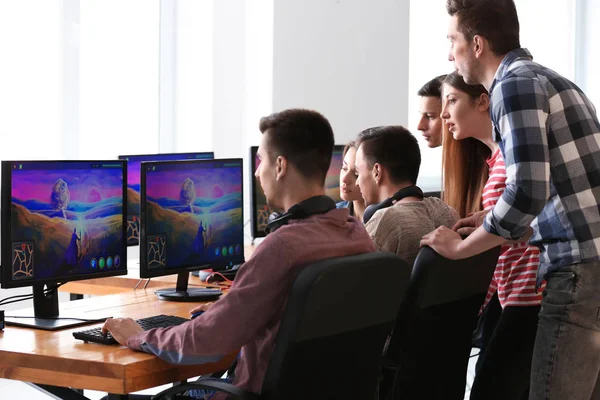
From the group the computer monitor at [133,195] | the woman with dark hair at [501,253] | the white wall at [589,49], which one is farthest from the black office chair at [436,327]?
the white wall at [589,49]

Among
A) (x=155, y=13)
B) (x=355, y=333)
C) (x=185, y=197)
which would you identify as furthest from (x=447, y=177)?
(x=155, y=13)

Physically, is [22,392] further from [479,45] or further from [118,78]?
[479,45]

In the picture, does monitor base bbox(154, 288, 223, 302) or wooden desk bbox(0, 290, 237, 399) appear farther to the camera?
monitor base bbox(154, 288, 223, 302)

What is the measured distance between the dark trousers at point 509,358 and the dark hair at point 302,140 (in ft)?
2.42

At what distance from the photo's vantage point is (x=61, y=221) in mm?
2742

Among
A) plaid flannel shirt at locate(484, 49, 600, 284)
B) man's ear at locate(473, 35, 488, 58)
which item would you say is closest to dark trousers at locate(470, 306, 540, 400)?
plaid flannel shirt at locate(484, 49, 600, 284)

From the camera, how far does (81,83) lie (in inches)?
223

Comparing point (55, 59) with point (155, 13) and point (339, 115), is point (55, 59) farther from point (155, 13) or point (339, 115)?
point (339, 115)

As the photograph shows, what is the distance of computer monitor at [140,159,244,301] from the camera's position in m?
3.04

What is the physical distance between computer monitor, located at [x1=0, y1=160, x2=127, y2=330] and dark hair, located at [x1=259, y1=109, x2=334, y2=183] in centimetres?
73

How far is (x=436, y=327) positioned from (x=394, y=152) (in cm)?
76

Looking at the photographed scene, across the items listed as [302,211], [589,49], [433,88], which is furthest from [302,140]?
[589,49]

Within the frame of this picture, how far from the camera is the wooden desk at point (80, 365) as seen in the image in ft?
7.21

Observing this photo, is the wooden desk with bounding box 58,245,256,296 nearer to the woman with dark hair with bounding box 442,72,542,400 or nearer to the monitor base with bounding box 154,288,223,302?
the monitor base with bounding box 154,288,223,302
